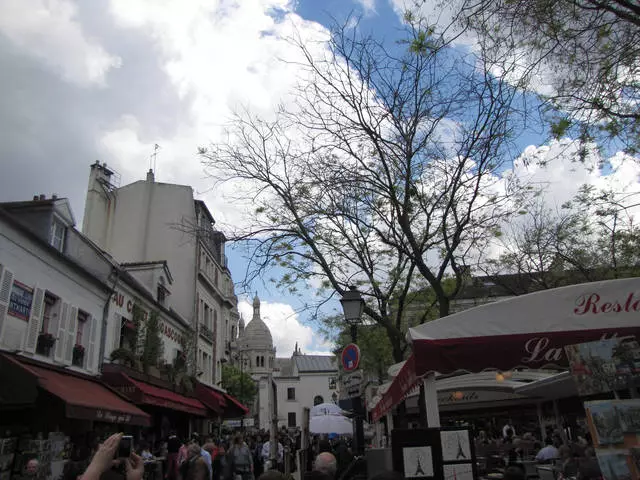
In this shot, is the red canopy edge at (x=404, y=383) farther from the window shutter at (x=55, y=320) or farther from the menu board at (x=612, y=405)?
the window shutter at (x=55, y=320)

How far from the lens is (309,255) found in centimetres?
1360

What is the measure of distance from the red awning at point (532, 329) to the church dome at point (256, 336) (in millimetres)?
83013

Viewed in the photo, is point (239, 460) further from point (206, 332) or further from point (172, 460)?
point (206, 332)

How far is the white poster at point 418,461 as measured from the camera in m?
5.04

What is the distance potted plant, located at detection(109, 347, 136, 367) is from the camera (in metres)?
17.4

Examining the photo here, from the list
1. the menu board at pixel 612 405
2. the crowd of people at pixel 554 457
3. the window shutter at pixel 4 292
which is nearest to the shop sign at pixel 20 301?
the window shutter at pixel 4 292

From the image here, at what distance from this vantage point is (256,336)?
289 ft

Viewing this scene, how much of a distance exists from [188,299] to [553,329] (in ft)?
83.5

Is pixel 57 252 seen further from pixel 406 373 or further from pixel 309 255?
pixel 406 373

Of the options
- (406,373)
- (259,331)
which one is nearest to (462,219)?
(406,373)

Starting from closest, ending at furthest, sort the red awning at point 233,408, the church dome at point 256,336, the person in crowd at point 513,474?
1. the person in crowd at point 513,474
2. the red awning at point 233,408
3. the church dome at point 256,336

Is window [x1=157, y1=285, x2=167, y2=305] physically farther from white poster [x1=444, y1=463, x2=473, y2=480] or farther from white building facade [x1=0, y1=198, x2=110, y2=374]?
white poster [x1=444, y1=463, x2=473, y2=480]

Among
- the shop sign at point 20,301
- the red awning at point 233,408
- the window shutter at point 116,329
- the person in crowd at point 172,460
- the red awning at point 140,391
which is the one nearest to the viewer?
the shop sign at point 20,301

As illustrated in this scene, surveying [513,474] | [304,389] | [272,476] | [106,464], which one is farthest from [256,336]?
[106,464]
